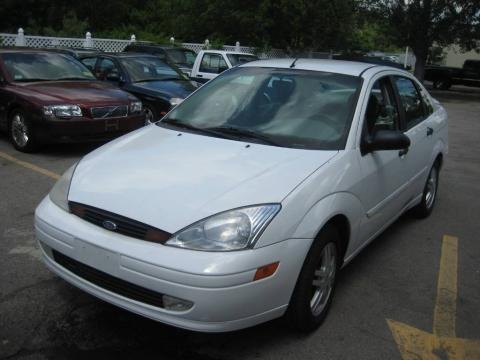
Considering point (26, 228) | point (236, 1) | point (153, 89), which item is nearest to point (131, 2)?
point (236, 1)

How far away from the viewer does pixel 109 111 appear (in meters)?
7.79

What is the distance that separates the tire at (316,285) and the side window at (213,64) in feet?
37.9

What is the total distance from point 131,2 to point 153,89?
2961 centimetres

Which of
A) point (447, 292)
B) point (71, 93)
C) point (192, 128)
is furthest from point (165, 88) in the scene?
point (447, 292)

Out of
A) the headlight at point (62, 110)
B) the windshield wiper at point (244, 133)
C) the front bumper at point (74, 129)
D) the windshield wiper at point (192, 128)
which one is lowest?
the front bumper at point (74, 129)

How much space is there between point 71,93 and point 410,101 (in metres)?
4.89

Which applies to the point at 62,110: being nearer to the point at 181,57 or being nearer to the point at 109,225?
the point at 109,225

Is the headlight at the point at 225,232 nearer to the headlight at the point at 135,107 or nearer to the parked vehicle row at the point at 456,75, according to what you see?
the headlight at the point at 135,107

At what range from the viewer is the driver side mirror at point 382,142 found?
3.65 m

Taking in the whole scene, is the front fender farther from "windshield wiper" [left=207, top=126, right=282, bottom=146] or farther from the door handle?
the door handle

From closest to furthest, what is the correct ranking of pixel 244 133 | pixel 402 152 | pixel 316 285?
pixel 316 285, pixel 244 133, pixel 402 152

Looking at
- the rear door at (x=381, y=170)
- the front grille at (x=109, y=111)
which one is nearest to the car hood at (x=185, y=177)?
the rear door at (x=381, y=170)

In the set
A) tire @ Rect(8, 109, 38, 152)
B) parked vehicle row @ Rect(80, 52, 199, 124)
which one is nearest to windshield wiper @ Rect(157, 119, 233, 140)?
tire @ Rect(8, 109, 38, 152)

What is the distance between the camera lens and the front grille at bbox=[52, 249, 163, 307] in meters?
2.76
